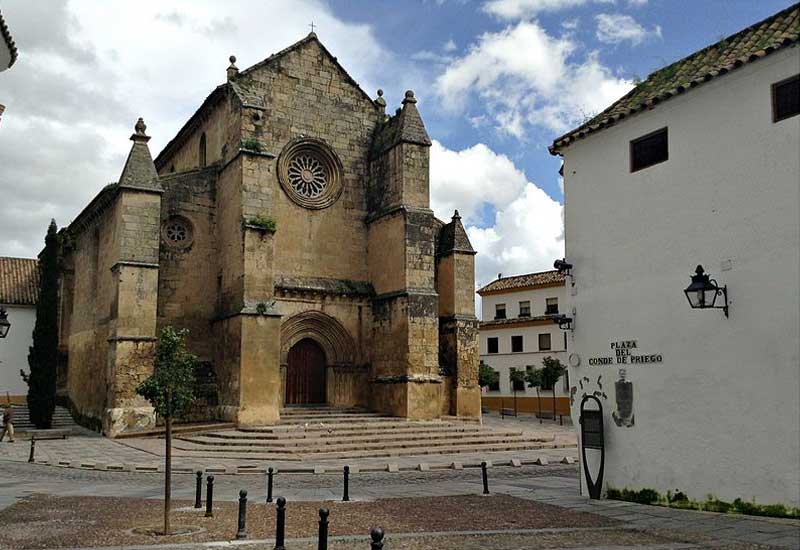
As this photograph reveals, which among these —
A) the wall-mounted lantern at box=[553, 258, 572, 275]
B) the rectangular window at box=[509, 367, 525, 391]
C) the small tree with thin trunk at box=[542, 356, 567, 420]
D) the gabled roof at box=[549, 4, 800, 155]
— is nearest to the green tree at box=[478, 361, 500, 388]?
the rectangular window at box=[509, 367, 525, 391]

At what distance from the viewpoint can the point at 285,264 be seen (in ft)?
89.3

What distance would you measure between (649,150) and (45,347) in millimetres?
24130

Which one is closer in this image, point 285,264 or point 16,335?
point 285,264

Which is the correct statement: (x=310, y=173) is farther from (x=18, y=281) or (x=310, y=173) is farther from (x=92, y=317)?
(x=18, y=281)

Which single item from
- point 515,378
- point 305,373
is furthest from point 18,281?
point 515,378

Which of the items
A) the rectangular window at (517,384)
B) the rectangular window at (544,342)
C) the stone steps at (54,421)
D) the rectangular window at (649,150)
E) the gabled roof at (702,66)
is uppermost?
the gabled roof at (702,66)

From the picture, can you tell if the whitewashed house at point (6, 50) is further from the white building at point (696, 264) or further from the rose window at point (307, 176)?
the rose window at point (307, 176)

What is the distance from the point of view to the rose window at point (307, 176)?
2792 cm

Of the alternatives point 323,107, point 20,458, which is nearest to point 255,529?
point 20,458

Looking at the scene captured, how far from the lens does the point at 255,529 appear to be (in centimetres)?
1020

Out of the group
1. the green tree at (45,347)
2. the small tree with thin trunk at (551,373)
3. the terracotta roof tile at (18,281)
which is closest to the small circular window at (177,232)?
Answer: the green tree at (45,347)

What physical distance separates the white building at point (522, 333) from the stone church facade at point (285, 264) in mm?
18154

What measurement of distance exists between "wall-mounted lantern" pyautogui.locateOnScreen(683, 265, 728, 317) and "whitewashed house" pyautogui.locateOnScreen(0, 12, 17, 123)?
35.6 feet

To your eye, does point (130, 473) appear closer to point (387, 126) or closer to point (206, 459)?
point (206, 459)
